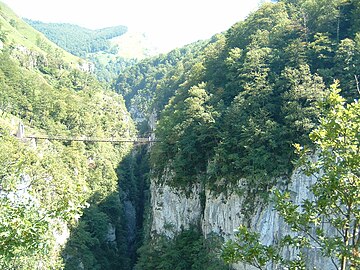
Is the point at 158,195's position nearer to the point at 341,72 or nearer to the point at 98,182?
the point at 98,182

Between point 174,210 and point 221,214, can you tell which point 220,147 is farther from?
point 174,210

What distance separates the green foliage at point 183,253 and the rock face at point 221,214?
0.92 meters

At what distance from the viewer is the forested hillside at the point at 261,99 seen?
22844 mm

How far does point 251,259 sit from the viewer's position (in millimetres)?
5816

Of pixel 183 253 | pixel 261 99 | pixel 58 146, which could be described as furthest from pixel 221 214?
pixel 58 146

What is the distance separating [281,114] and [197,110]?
7133 millimetres

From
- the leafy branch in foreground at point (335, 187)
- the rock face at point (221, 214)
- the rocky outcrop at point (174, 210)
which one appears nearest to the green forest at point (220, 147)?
the leafy branch in foreground at point (335, 187)

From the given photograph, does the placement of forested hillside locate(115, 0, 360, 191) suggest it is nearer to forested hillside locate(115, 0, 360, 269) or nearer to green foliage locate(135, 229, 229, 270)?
forested hillside locate(115, 0, 360, 269)

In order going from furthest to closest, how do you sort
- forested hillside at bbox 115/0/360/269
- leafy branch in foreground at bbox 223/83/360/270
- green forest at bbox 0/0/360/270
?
forested hillside at bbox 115/0/360/269 < green forest at bbox 0/0/360/270 < leafy branch in foreground at bbox 223/83/360/270

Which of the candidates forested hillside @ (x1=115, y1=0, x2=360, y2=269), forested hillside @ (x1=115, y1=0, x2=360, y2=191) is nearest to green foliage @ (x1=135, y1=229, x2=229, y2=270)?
forested hillside @ (x1=115, y1=0, x2=360, y2=269)

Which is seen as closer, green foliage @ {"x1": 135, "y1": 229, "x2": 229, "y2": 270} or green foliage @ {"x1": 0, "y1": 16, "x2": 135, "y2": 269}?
green foliage @ {"x1": 135, "y1": 229, "x2": 229, "y2": 270}

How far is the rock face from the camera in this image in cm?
2130

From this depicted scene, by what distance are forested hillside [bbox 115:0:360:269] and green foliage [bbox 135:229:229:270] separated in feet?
1.64

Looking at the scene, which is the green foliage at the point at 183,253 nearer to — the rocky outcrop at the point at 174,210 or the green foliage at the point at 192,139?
the rocky outcrop at the point at 174,210
